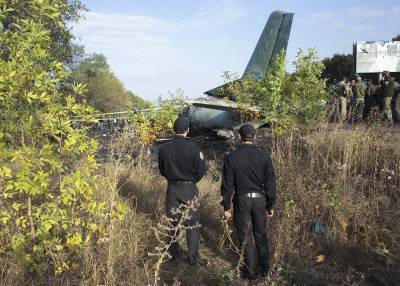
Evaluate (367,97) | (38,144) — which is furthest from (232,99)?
(38,144)

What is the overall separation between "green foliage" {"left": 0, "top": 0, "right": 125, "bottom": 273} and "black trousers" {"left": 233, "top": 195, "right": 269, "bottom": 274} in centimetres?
155

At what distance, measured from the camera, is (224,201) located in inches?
191

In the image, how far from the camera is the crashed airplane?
1445cm

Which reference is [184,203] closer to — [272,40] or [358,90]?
[358,90]

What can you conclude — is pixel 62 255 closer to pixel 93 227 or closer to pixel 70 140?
pixel 93 227

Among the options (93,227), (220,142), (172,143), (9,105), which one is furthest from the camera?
(220,142)

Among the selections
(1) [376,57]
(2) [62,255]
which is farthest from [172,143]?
(1) [376,57]

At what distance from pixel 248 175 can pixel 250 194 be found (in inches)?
8.8

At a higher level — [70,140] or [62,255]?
[70,140]

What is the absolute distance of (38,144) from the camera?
14.7 feet

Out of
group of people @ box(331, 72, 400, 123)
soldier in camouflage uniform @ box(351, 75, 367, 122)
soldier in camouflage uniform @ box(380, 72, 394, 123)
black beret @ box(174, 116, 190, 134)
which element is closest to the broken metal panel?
group of people @ box(331, 72, 400, 123)

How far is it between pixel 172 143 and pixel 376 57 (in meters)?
15.3

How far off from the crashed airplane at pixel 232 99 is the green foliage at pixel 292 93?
4.20 ft

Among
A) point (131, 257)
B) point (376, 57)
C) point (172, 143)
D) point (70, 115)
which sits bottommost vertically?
point (131, 257)
